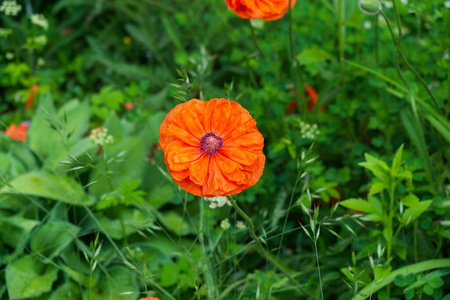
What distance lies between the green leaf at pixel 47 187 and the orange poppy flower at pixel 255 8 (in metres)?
0.79

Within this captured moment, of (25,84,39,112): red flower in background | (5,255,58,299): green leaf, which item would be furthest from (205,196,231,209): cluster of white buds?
(25,84,39,112): red flower in background

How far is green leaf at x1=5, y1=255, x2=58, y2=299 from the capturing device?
1806 millimetres

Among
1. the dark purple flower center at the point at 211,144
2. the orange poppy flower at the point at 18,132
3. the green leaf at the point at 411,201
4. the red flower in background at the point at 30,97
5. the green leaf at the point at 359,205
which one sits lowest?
the red flower in background at the point at 30,97

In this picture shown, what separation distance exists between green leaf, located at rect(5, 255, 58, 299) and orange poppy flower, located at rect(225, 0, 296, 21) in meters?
0.97

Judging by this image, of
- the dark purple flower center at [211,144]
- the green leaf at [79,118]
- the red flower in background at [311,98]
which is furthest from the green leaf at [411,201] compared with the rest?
the green leaf at [79,118]

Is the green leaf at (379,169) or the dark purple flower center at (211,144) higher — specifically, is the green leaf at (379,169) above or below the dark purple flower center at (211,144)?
below

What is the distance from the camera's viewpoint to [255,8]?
159 cm

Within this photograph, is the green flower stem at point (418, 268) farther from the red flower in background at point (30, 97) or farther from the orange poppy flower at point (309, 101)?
the red flower in background at point (30, 97)

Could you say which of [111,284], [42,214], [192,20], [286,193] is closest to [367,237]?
[286,193]

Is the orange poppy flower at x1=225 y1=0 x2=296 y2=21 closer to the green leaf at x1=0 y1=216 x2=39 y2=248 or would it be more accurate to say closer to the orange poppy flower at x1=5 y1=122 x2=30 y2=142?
the green leaf at x1=0 y1=216 x2=39 y2=248

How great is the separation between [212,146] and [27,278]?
81 centimetres

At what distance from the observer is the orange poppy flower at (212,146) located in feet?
4.13

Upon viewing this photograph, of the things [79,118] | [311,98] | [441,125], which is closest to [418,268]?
[441,125]

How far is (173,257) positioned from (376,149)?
0.88 m
